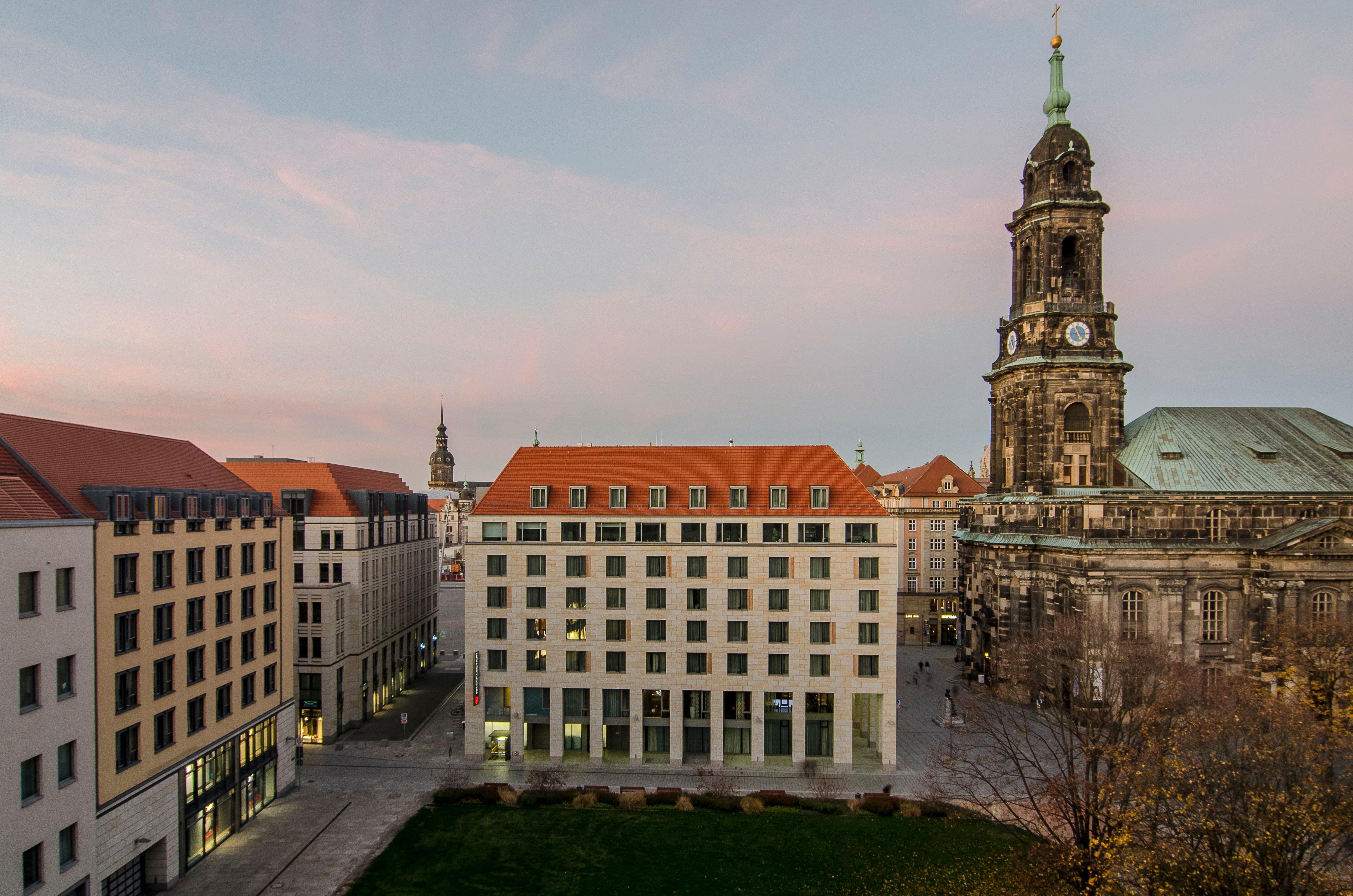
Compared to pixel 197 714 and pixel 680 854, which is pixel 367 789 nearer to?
pixel 197 714

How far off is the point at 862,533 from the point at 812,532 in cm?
385

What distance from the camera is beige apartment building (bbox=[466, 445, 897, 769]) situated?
172 ft

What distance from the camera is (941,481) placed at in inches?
4033

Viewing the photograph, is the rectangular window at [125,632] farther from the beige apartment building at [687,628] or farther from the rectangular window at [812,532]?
the rectangular window at [812,532]

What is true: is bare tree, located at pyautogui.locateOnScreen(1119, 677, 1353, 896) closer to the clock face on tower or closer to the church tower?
the church tower

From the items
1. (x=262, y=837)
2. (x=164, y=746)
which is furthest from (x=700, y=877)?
(x=164, y=746)

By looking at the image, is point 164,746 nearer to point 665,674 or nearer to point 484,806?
point 484,806

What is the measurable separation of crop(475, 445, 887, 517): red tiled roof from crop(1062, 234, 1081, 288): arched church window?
118 feet

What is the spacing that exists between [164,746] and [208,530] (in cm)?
1160

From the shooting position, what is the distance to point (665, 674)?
52906 millimetres

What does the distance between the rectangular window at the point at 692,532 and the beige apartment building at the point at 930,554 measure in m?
49.8

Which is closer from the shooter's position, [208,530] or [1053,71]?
[208,530]

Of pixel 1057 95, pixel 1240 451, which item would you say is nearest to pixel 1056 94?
pixel 1057 95

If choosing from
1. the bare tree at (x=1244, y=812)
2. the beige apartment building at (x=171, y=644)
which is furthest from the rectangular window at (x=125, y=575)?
the bare tree at (x=1244, y=812)
